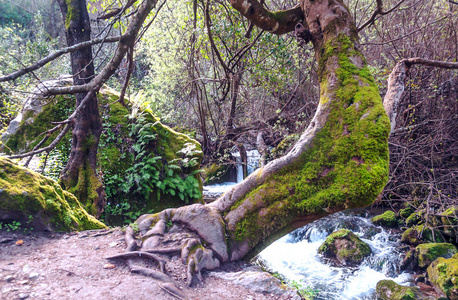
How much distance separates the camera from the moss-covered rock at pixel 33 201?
381cm

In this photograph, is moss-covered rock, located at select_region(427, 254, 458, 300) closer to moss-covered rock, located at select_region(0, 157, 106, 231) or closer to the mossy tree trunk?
moss-covered rock, located at select_region(0, 157, 106, 231)

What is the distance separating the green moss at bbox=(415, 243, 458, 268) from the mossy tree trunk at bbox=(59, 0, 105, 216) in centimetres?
831

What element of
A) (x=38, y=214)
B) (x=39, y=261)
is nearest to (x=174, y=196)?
(x=38, y=214)

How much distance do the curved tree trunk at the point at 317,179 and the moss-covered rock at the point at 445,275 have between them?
450 cm

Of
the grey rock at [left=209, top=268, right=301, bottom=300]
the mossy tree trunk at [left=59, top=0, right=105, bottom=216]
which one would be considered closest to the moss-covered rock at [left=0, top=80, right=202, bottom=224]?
the mossy tree trunk at [left=59, top=0, right=105, bottom=216]

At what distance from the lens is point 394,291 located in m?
6.16

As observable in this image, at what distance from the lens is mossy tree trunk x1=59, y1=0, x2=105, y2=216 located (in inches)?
245

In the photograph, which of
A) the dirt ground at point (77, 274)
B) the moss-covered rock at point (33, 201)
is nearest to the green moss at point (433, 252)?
the dirt ground at point (77, 274)

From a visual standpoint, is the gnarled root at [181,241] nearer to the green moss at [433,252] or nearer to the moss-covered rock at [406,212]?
the green moss at [433,252]

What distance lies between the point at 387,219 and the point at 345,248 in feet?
7.76

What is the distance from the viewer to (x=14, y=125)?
28.0 ft

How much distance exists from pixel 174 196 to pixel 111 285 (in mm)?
5732

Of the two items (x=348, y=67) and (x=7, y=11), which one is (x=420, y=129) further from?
(x=7, y=11)

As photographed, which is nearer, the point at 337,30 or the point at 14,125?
the point at 337,30
